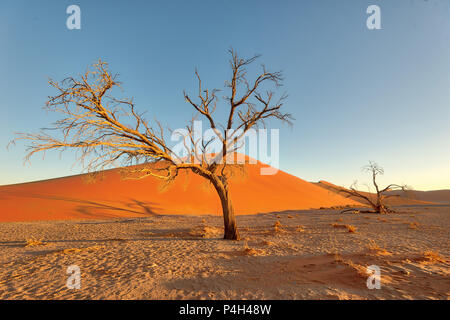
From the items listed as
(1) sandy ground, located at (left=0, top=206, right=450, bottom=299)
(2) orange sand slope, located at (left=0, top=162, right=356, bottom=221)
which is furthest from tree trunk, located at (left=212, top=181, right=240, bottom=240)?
(2) orange sand slope, located at (left=0, top=162, right=356, bottom=221)

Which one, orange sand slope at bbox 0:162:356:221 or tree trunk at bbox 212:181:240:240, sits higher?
tree trunk at bbox 212:181:240:240

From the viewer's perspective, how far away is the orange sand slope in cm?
1980

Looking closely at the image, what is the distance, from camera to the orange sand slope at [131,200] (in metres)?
19.8

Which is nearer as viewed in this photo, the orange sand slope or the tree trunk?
the tree trunk

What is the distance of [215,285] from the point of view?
4.19 metres

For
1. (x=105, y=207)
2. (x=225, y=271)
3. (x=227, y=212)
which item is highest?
(x=227, y=212)

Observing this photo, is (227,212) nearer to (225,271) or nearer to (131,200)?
(225,271)

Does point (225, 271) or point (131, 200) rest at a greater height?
point (225, 271)

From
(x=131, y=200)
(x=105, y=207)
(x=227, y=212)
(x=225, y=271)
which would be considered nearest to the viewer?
(x=225, y=271)

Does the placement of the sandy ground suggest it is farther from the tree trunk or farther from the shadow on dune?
the shadow on dune

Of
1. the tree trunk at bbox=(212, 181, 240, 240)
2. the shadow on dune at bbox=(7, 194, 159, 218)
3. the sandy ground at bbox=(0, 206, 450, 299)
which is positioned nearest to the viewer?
the sandy ground at bbox=(0, 206, 450, 299)

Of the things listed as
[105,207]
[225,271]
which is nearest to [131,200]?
[105,207]

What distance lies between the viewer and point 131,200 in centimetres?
2592
